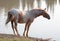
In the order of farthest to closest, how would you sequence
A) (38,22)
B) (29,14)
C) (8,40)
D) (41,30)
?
(38,22) → (41,30) → (29,14) → (8,40)

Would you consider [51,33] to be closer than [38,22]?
Yes

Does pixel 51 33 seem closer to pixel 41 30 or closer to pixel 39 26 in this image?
pixel 41 30

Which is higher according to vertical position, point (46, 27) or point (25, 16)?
point (25, 16)

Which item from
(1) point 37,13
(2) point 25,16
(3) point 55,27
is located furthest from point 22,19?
(3) point 55,27

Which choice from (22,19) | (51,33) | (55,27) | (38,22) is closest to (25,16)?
(22,19)

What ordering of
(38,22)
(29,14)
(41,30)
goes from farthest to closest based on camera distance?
1. (38,22)
2. (41,30)
3. (29,14)

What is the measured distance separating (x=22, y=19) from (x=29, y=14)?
0.50 metres

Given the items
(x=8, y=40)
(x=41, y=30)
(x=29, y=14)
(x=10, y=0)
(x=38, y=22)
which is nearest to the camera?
(x=8, y=40)

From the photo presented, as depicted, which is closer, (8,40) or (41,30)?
(8,40)

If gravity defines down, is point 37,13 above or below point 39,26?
above

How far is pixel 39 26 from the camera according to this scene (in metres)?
16.9

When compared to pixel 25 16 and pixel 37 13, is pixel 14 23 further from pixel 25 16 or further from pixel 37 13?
pixel 37 13

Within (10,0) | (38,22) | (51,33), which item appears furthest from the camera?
(10,0)

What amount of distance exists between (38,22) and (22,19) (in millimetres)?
6345
